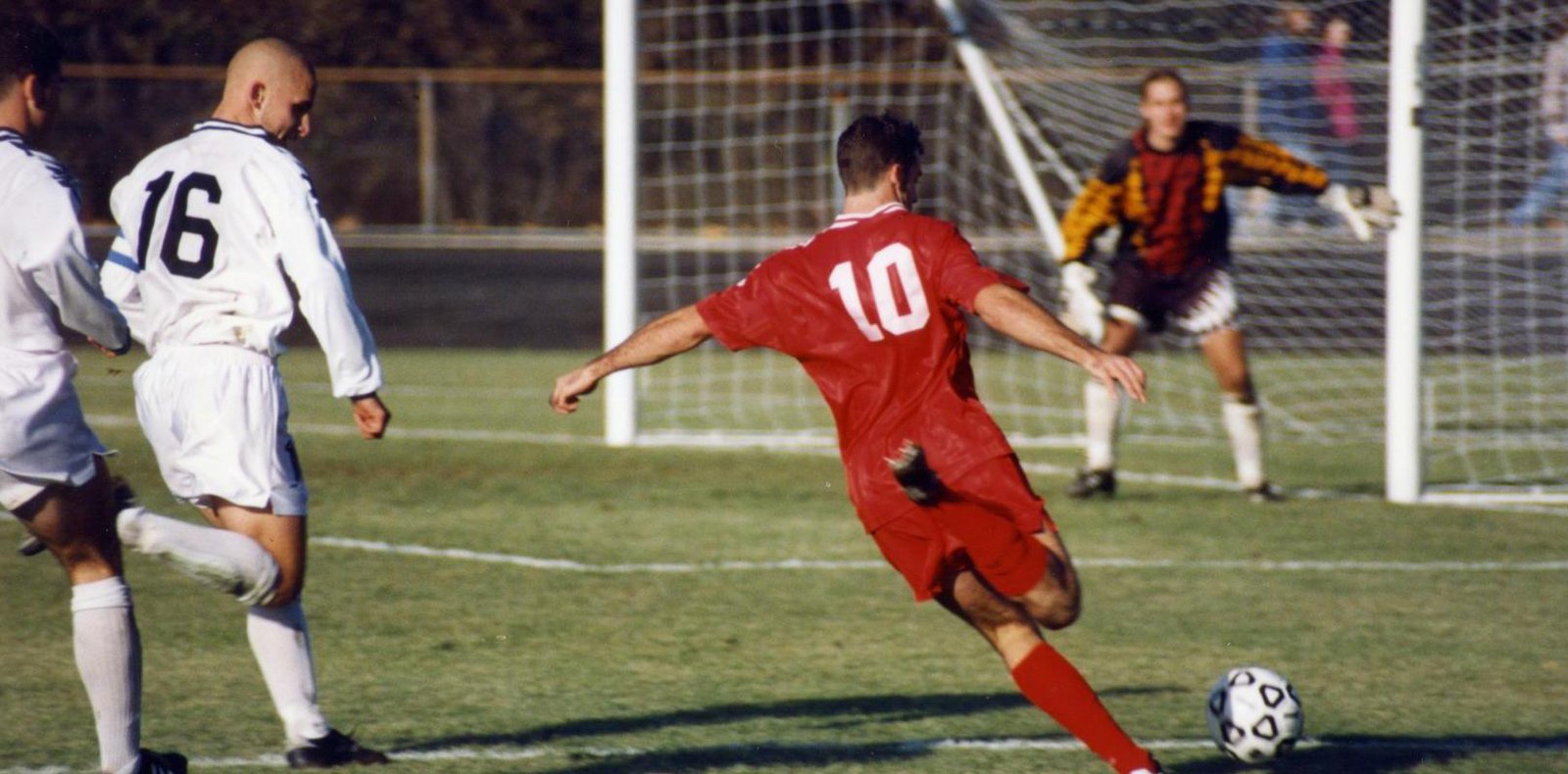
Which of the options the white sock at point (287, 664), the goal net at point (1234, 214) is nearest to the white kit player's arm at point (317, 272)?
the white sock at point (287, 664)

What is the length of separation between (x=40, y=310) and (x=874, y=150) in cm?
194

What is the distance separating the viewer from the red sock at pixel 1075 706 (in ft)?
14.7

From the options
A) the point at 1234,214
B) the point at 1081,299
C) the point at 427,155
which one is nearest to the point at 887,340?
the point at 1081,299

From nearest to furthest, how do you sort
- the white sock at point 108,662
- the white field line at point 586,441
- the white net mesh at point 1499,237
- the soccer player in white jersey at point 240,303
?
the white sock at point 108,662 → the soccer player in white jersey at point 240,303 → the white field line at point 586,441 → the white net mesh at point 1499,237

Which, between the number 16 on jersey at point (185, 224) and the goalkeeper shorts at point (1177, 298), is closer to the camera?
the number 16 on jersey at point (185, 224)

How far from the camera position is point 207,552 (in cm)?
424

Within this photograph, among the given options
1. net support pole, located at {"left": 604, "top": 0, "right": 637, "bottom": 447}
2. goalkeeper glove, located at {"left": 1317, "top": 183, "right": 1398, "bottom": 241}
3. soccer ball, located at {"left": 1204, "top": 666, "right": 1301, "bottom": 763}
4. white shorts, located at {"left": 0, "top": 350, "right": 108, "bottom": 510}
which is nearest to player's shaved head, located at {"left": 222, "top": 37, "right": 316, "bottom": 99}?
white shorts, located at {"left": 0, "top": 350, "right": 108, "bottom": 510}

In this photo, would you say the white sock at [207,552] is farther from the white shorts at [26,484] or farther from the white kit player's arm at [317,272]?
the white kit player's arm at [317,272]

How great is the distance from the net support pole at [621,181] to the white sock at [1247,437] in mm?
3409

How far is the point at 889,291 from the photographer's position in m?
4.68

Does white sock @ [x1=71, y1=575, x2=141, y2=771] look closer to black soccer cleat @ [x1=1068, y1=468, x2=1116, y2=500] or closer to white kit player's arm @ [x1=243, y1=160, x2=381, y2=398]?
white kit player's arm @ [x1=243, y1=160, x2=381, y2=398]

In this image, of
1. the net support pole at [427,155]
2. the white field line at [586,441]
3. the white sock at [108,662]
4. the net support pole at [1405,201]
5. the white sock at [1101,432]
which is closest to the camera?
the white sock at [108,662]

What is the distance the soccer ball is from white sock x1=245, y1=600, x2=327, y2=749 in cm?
222

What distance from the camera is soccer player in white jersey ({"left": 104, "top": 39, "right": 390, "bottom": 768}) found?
4.64 metres
